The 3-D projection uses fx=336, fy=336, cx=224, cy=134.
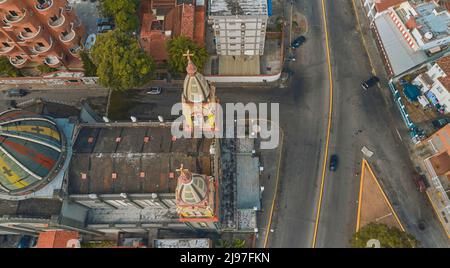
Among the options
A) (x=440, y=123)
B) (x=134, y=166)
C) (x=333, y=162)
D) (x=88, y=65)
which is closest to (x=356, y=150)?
(x=333, y=162)

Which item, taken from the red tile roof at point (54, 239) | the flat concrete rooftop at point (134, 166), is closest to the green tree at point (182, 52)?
the flat concrete rooftop at point (134, 166)

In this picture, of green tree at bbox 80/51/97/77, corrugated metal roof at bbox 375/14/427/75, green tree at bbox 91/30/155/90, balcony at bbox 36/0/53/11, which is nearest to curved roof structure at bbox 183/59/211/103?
green tree at bbox 91/30/155/90

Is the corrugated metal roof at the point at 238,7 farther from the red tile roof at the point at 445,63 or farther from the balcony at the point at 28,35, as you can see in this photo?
the red tile roof at the point at 445,63

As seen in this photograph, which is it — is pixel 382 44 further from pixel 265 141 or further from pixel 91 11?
pixel 91 11

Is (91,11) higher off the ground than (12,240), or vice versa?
(91,11)

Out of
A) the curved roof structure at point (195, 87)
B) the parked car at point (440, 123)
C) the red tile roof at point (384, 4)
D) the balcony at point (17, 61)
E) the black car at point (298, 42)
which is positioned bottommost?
the curved roof structure at point (195, 87)

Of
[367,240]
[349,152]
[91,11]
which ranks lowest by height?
[367,240]

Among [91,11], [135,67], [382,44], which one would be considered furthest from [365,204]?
[91,11]
